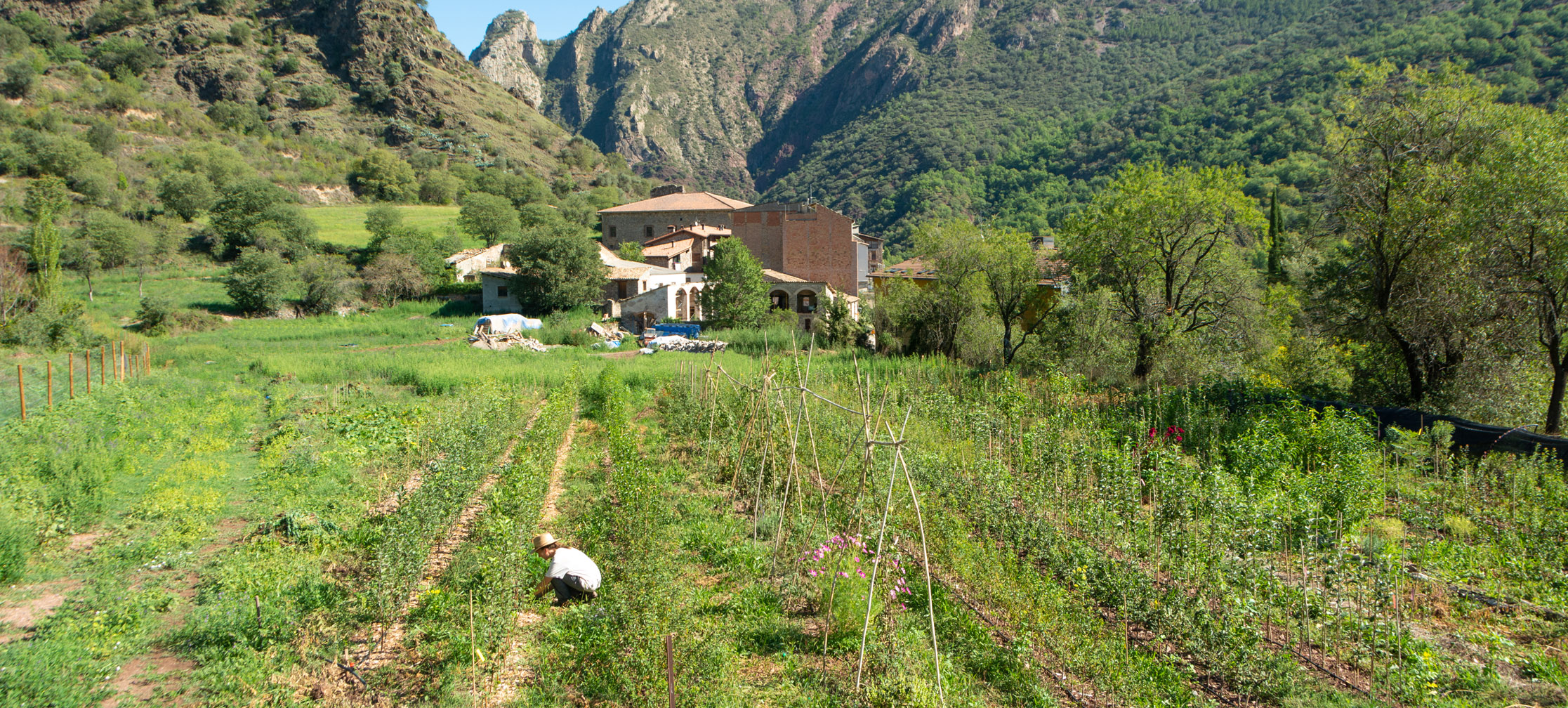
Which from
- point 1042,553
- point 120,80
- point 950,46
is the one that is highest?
point 950,46

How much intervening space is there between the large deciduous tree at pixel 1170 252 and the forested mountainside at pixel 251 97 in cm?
6074

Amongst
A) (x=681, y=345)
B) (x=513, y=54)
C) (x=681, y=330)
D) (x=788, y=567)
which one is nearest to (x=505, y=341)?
(x=681, y=345)

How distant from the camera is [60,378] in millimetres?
16078

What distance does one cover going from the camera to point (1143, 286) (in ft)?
63.2

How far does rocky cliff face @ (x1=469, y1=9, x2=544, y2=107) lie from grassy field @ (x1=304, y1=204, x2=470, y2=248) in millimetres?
113944

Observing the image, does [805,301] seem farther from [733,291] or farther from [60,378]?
[60,378]

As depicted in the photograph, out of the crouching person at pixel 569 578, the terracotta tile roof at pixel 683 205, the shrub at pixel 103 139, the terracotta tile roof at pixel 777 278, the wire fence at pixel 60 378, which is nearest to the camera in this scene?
the crouching person at pixel 569 578

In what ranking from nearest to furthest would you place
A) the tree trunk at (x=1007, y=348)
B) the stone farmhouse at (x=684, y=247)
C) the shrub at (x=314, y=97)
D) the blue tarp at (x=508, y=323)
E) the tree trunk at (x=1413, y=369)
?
the tree trunk at (x=1413, y=369), the tree trunk at (x=1007, y=348), the blue tarp at (x=508, y=323), the stone farmhouse at (x=684, y=247), the shrub at (x=314, y=97)

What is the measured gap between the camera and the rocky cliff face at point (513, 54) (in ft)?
572

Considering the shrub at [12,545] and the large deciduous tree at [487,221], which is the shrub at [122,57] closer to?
the large deciduous tree at [487,221]

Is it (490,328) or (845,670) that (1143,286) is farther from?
(490,328)

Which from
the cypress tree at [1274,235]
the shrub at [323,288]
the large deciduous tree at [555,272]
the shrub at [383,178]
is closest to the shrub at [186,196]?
the shrub at [383,178]

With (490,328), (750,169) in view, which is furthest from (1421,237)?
(750,169)

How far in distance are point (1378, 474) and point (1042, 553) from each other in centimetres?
607
